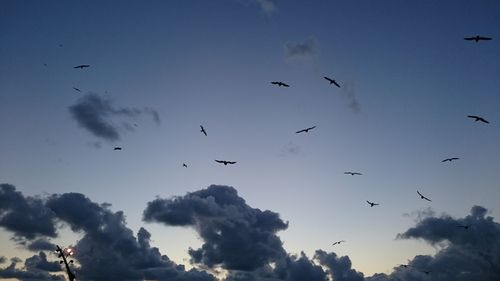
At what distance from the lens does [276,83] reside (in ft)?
157

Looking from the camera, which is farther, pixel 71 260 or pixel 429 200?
pixel 71 260

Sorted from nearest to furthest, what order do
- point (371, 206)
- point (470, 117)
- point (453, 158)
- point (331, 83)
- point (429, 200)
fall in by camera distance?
point (470, 117), point (331, 83), point (453, 158), point (429, 200), point (371, 206)

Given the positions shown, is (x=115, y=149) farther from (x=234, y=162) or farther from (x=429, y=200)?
(x=429, y=200)

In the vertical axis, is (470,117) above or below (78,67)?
below

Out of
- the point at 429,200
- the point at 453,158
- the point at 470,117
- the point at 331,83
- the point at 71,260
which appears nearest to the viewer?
the point at 470,117

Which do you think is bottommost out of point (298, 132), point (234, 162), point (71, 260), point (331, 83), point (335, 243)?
point (71, 260)

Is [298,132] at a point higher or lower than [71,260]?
higher

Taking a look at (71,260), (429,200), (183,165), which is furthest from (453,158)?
(71,260)

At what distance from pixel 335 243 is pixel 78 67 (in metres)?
49.0

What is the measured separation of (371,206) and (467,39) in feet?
121

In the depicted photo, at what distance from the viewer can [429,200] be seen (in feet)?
187

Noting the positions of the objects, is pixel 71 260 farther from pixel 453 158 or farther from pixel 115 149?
pixel 453 158

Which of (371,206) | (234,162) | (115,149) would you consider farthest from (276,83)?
(371,206)

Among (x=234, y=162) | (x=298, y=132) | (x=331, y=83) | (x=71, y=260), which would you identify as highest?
(x=331, y=83)
